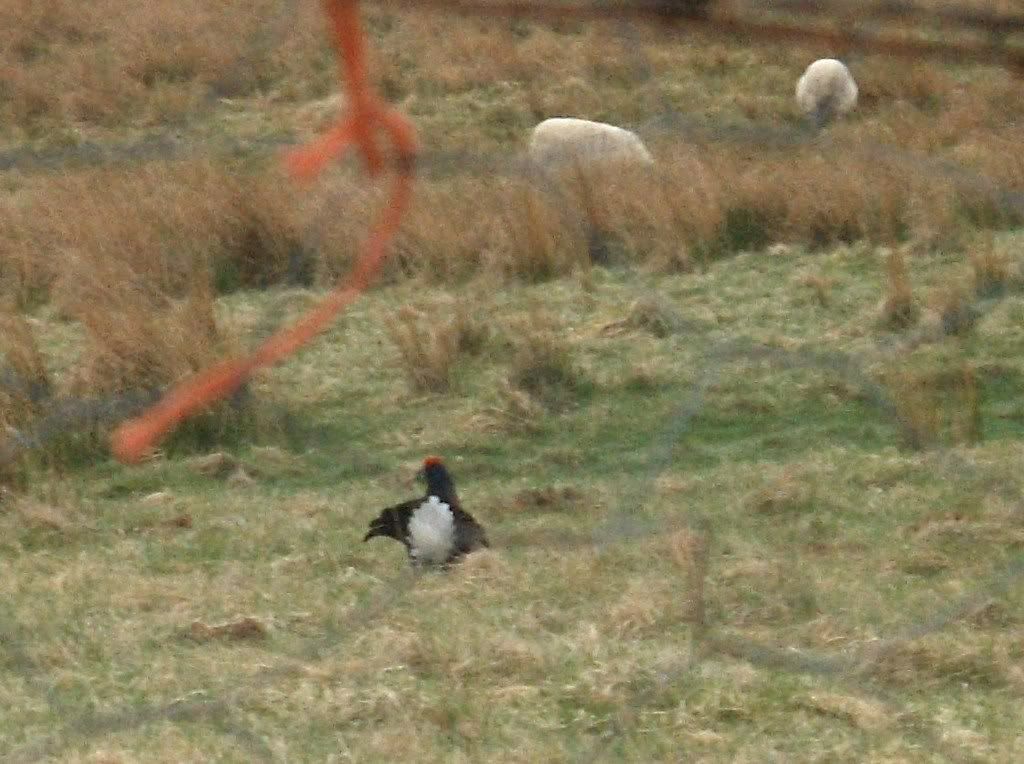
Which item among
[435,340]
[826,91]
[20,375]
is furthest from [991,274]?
[826,91]

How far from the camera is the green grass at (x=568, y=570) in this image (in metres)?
2.47

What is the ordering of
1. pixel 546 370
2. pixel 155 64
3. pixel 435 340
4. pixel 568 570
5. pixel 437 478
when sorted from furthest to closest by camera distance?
pixel 155 64
pixel 435 340
pixel 546 370
pixel 437 478
pixel 568 570

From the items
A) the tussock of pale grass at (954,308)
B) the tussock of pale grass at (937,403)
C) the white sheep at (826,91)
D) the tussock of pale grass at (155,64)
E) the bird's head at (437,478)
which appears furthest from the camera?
the tussock of pale grass at (155,64)

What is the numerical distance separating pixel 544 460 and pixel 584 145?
3.11 meters

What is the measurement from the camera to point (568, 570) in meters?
3.11

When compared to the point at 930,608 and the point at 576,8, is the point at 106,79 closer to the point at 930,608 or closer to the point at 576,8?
the point at 930,608

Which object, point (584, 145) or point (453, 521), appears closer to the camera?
point (453, 521)

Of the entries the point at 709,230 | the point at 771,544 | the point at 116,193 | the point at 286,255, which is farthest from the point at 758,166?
the point at 771,544

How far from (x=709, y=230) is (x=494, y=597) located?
8.67 ft

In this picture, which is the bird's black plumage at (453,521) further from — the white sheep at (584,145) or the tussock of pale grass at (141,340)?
the white sheep at (584,145)

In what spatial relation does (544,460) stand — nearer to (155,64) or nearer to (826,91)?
(826,91)

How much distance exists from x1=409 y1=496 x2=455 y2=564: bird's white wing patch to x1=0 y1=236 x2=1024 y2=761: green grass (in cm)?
7

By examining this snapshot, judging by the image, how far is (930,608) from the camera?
114 inches

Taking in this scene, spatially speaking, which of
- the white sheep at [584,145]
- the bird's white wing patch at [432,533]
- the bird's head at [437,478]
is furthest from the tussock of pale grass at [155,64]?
the bird's white wing patch at [432,533]
